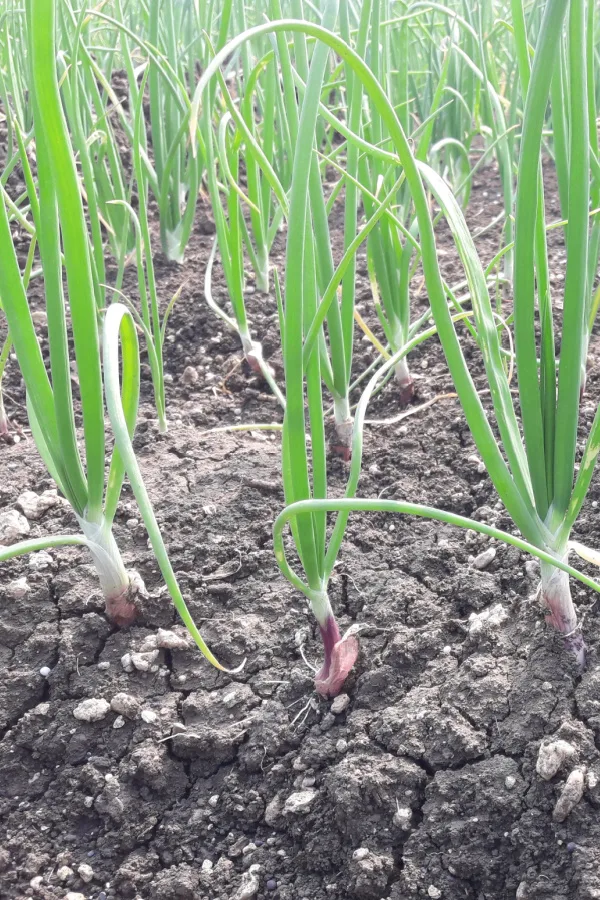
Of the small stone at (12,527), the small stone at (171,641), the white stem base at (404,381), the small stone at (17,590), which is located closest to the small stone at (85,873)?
the small stone at (171,641)

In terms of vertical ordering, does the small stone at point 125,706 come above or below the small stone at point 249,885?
above

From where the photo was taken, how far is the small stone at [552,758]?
2.37ft

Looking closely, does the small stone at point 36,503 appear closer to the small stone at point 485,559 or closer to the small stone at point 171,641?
the small stone at point 171,641

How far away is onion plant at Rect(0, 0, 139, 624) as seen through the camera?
0.70 m

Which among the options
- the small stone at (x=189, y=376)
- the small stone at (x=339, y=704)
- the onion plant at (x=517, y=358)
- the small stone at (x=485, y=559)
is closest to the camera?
the onion plant at (x=517, y=358)

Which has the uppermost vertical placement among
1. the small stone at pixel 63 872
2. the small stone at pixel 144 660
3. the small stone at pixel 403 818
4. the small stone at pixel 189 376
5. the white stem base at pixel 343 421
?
the white stem base at pixel 343 421

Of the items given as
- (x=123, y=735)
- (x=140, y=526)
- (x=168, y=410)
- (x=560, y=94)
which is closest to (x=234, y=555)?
(x=140, y=526)

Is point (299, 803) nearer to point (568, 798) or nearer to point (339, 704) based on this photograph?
point (339, 704)

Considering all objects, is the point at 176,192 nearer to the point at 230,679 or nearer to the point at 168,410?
the point at 168,410

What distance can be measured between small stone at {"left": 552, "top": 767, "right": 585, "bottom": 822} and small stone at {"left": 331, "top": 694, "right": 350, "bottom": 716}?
0.25 metres

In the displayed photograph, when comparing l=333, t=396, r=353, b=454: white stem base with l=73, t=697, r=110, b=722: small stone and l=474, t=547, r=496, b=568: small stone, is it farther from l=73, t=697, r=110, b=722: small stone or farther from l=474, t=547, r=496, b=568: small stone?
l=73, t=697, r=110, b=722: small stone

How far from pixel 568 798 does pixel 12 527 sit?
843 millimetres

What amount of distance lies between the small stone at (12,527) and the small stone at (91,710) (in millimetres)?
324

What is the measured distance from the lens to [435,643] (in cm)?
89
